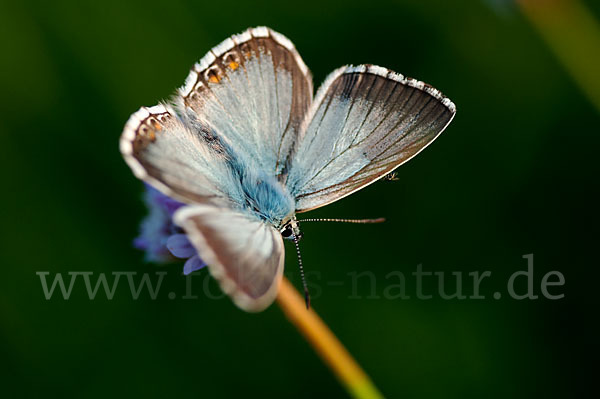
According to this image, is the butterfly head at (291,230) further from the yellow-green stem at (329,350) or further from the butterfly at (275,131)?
the yellow-green stem at (329,350)

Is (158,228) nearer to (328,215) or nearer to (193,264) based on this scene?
(193,264)

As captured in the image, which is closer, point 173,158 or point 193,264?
point 173,158

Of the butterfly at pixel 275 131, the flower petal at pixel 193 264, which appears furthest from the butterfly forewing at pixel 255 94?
the flower petal at pixel 193 264

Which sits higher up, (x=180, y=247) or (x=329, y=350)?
(x=180, y=247)

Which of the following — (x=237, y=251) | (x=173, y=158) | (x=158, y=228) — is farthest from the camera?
(x=158, y=228)

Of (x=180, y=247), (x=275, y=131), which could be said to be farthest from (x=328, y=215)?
(x=180, y=247)

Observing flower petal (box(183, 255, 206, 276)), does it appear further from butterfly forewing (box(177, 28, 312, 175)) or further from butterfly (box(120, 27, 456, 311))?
butterfly forewing (box(177, 28, 312, 175))

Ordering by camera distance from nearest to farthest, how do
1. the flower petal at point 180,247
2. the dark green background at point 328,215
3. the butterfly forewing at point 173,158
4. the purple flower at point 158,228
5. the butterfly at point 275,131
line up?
the butterfly forewing at point 173,158 → the butterfly at point 275,131 → the flower petal at point 180,247 → the purple flower at point 158,228 → the dark green background at point 328,215
